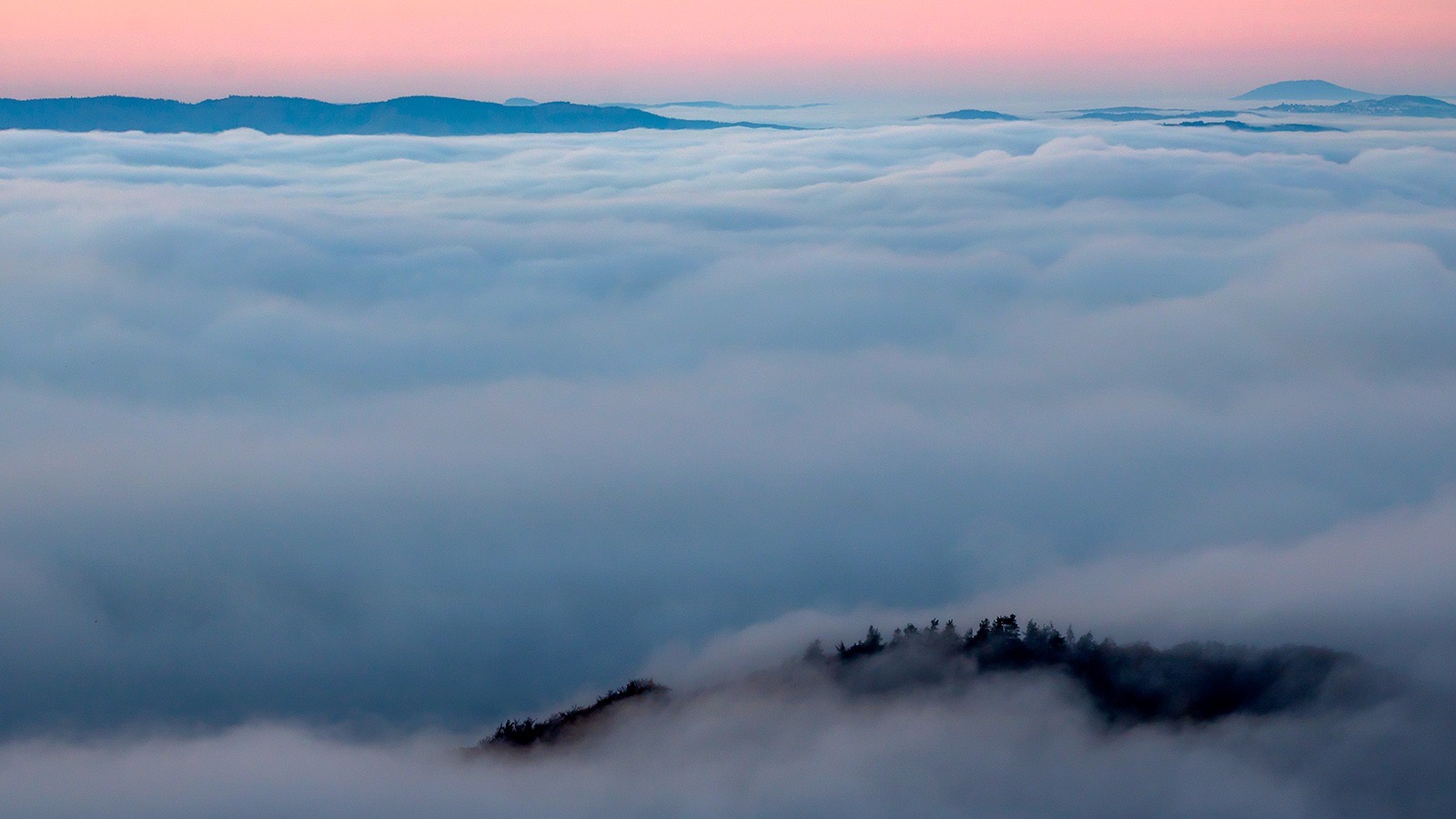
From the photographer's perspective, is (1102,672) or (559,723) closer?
(1102,672)

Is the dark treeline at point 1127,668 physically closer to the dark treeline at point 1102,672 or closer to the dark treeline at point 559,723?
the dark treeline at point 1102,672

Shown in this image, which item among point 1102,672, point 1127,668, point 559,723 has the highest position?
point 1127,668

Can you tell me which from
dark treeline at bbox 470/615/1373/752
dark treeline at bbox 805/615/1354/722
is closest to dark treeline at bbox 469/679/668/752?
dark treeline at bbox 470/615/1373/752

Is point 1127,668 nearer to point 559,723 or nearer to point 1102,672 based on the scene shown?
point 1102,672

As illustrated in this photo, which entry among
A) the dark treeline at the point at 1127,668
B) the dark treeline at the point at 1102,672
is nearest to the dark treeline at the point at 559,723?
the dark treeline at the point at 1102,672

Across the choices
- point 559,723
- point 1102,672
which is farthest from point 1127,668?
point 559,723

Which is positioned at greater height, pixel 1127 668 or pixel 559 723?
pixel 1127 668

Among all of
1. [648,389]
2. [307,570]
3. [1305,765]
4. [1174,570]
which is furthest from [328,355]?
[1305,765]

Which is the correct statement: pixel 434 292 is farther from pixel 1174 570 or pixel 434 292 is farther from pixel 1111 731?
pixel 1111 731
